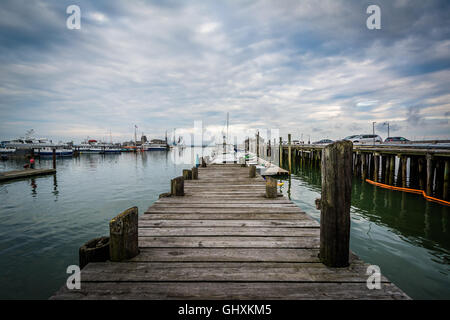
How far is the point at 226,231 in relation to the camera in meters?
3.87

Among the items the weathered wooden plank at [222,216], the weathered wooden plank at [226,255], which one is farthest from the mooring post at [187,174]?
the weathered wooden plank at [226,255]

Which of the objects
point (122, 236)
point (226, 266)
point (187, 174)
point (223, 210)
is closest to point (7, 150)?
point (187, 174)

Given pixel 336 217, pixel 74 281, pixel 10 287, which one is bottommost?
pixel 10 287

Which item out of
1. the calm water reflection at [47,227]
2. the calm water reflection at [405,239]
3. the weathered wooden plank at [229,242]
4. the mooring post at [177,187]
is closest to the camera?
the weathered wooden plank at [229,242]

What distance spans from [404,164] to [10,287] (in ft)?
66.4

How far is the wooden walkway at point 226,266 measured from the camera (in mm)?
2195

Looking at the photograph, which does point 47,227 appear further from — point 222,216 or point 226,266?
point 226,266

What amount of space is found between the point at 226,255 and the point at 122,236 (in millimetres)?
1485

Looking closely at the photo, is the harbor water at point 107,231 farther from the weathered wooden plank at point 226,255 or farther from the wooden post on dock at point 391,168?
the weathered wooden plank at point 226,255

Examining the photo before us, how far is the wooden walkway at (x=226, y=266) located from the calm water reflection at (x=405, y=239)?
3400 mm

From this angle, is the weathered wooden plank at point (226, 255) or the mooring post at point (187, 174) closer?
the weathered wooden plank at point (226, 255)
